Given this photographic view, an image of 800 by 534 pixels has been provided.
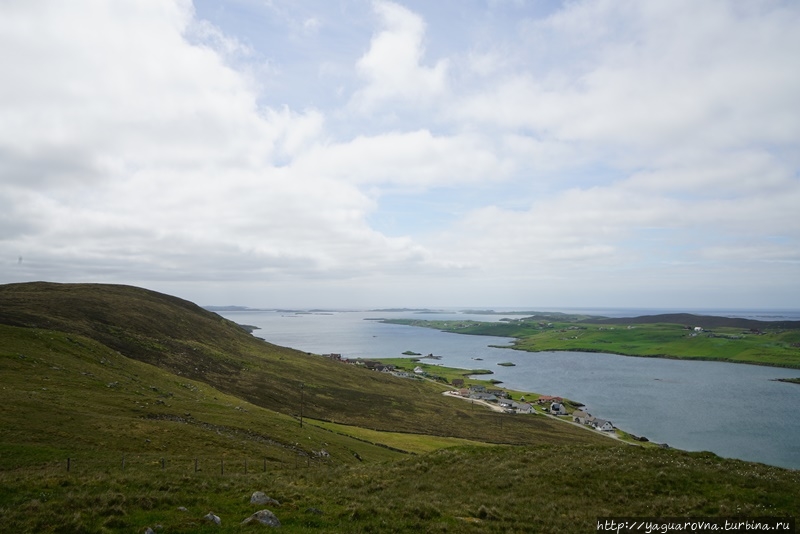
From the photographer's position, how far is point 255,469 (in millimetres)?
32688

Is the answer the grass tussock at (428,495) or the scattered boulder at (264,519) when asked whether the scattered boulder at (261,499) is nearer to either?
the grass tussock at (428,495)

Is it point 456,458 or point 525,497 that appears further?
point 456,458

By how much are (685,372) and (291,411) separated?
176820 mm

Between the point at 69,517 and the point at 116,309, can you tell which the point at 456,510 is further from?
the point at 116,309

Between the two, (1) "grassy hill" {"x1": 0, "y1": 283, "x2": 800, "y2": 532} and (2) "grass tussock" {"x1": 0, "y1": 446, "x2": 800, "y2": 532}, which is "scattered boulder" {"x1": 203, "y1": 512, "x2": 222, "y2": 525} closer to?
(2) "grass tussock" {"x1": 0, "y1": 446, "x2": 800, "y2": 532}

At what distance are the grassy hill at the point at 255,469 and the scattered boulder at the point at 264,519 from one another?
60 cm

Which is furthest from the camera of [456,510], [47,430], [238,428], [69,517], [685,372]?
[685,372]

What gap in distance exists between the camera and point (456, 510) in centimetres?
2019

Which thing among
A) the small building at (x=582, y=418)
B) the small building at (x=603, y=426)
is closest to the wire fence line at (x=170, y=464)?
the small building at (x=603, y=426)

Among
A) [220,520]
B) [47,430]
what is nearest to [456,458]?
[220,520]

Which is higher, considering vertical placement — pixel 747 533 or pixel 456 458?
pixel 747 533

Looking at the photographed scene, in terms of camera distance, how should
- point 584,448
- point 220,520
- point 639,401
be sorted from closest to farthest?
point 220,520 < point 584,448 < point 639,401

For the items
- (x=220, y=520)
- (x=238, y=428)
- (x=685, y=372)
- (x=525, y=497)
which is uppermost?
(x=220, y=520)

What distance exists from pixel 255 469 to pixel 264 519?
18418 millimetres
